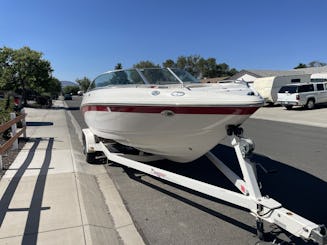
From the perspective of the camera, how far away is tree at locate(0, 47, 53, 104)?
109 feet

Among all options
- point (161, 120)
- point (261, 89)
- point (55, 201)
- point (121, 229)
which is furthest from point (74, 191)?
point (261, 89)

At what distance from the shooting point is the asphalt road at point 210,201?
4125 mm

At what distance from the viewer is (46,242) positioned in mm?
3717

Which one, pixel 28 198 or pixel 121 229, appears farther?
pixel 28 198

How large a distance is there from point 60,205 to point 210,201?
220 centimetres

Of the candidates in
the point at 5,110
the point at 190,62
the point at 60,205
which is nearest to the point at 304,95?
the point at 5,110

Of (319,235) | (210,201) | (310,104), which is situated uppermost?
(319,235)

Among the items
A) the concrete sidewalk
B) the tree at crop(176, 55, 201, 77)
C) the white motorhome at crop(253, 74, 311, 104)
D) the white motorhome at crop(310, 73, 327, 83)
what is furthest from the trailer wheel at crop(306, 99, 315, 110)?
the tree at crop(176, 55, 201, 77)

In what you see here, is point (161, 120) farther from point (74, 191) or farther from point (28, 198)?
point (28, 198)

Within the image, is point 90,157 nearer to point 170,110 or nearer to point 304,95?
point 170,110

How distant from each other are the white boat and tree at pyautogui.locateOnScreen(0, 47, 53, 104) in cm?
2974

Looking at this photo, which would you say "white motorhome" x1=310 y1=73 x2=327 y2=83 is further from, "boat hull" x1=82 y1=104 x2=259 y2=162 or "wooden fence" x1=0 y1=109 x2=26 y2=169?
"boat hull" x1=82 y1=104 x2=259 y2=162

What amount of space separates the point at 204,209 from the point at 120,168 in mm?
2818

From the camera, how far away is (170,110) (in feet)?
15.4
